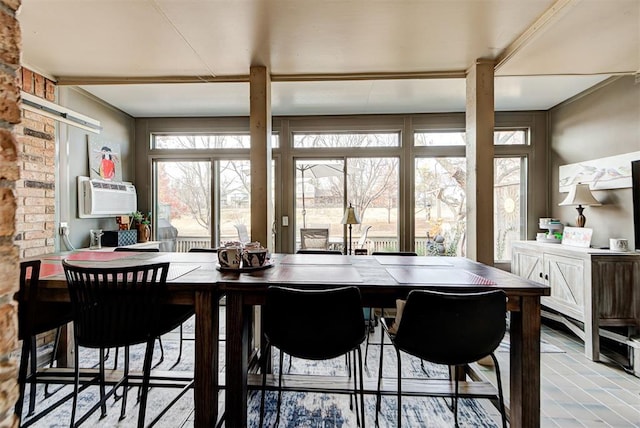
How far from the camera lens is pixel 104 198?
12.1 feet

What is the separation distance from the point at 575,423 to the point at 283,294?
7.27 feet

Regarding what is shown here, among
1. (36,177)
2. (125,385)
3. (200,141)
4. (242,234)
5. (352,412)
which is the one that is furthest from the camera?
(200,141)

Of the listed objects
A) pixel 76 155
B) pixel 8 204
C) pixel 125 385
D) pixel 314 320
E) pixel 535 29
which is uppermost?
pixel 535 29

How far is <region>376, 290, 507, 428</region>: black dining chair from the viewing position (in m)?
1.40

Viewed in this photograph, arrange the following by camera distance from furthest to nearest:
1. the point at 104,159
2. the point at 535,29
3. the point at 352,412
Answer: the point at 104,159 → the point at 535,29 → the point at 352,412

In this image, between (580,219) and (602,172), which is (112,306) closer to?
(580,219)

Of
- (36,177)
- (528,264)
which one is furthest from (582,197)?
(36,177)

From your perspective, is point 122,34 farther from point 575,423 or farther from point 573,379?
point 573,379

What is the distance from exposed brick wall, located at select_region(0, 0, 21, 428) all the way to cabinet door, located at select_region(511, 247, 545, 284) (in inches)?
166

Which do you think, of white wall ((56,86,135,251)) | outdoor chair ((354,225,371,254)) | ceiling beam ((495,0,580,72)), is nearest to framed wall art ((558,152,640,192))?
ceiling beam ((495,0,580,72))

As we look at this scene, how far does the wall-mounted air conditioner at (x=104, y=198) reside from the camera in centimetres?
345

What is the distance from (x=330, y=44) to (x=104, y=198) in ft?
11.0

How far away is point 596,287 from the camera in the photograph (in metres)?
2.73

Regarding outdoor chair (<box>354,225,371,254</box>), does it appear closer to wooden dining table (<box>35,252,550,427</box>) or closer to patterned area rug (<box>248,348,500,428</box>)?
patterned area rug (<box>248,348,500,428</box>)
